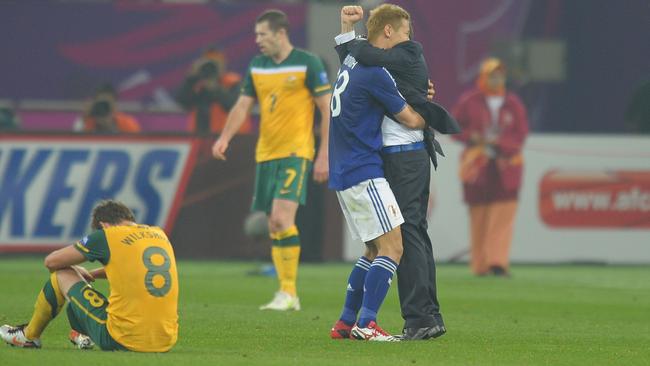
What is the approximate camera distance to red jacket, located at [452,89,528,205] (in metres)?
19.1

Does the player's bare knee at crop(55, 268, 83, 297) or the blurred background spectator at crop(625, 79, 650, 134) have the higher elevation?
the player's bare knee at crop(55, 268, 83, 297)

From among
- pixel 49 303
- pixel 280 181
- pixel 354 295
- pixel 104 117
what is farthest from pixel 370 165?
pixel 104 117

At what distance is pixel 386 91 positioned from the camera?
10227 millimetres

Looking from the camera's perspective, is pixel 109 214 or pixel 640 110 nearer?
pixel 109 214

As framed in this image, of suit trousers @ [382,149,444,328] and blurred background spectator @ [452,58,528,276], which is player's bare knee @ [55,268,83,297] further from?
blurred background spectator @ [452,58,528,276]

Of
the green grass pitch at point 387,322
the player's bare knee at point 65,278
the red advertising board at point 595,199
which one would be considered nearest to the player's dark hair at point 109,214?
the player's bare knee at point 65,278

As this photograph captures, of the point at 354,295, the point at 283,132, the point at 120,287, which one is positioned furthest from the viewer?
the point at 283,132

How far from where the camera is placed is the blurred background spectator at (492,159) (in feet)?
62.0

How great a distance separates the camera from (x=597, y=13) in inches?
1006

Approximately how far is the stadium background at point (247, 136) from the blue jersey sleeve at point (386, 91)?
928 centimetres

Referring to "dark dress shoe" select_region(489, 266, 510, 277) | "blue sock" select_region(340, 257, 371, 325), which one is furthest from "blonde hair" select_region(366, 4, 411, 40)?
"dark dress shoe" select_region(489, 266, 510, 277)

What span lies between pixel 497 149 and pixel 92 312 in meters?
10.8

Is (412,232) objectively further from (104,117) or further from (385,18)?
(104,117)

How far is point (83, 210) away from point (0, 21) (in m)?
9.64
